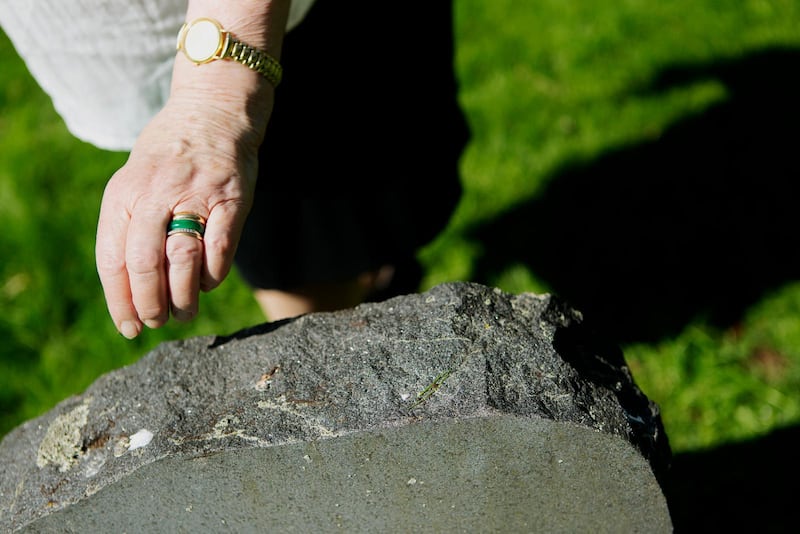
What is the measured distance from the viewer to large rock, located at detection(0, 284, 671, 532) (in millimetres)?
1255

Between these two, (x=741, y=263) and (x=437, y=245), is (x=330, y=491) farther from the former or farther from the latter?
(x=741, y=263)

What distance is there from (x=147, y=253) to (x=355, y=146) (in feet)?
2.87

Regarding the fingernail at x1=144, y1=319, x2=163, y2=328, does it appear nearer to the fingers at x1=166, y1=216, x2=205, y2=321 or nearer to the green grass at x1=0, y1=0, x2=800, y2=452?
the fingers at x1=166, y1=216, x2=205, y2=321

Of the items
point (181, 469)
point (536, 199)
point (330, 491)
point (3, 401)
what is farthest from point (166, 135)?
point (536, 199)

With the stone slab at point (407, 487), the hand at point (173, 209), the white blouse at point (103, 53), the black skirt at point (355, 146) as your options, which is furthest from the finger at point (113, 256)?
the black skirt at point (355, 146)

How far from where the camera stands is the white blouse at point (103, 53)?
55.7 inches

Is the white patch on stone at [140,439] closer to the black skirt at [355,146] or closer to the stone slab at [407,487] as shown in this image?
the stone slab at [407,487]

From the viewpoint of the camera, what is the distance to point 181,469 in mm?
1273

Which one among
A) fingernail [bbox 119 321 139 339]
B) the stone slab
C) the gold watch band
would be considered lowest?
the stone slab

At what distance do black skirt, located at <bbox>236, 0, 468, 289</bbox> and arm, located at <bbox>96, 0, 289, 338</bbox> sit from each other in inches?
18.0

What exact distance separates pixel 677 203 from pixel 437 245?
100 centimetres

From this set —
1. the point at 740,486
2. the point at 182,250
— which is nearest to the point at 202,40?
the point at 182,250

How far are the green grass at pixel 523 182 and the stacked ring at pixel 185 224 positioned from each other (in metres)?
1.70

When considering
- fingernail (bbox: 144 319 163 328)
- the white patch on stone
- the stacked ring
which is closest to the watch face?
the stacked ring
